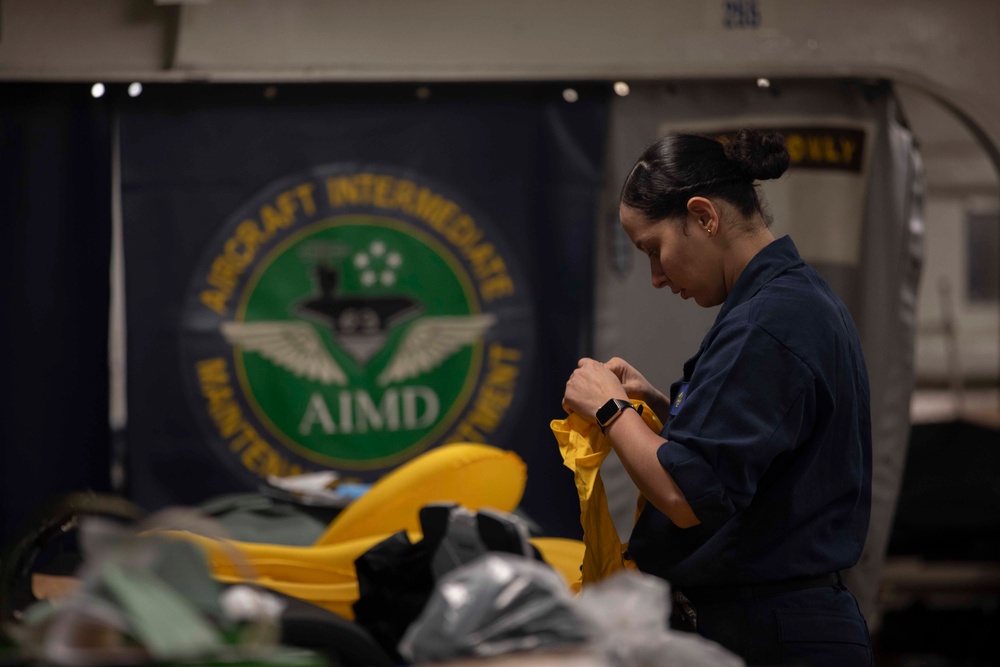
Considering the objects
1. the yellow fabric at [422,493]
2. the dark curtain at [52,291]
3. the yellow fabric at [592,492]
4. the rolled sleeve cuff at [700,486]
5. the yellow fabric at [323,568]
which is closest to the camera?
the rolled sleeve cuff at [700,486]

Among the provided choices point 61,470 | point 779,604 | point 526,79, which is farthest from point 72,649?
point 526,79

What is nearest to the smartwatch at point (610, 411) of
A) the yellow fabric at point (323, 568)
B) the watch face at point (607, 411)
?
the watch face at point (607, 411)

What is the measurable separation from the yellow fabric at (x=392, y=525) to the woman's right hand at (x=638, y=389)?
555mm

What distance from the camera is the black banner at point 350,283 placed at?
3.51m

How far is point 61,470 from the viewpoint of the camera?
3473 mm

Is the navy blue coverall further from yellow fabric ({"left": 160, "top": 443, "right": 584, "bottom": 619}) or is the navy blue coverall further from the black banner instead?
the black banner

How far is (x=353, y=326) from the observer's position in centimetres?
364

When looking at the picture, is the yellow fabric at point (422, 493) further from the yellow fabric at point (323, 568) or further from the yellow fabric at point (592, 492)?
the yellow fabric at point (592, 492)

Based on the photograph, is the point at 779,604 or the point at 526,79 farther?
the point at 526,79

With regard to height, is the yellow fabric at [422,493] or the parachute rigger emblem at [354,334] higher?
the parachute rigger emblem at [354,334]

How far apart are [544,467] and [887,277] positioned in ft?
4.78

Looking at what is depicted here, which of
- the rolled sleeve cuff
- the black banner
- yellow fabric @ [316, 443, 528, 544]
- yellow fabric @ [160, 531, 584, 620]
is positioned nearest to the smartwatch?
the rolled sleeve cuff

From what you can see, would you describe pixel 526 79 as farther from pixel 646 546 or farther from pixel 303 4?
pixel 646 546

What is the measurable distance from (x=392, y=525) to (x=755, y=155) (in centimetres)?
131
